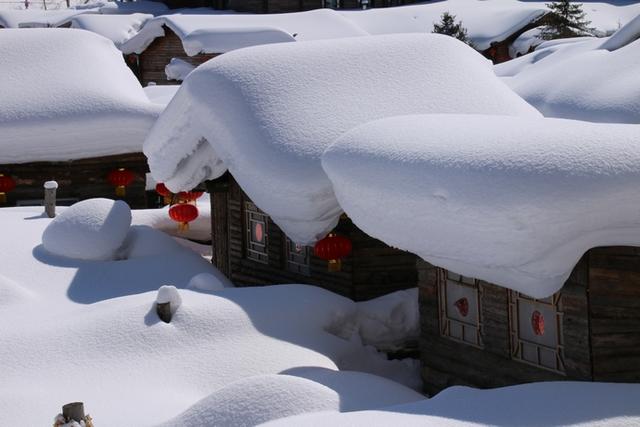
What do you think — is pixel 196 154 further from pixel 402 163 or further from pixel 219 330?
pixel 402 163

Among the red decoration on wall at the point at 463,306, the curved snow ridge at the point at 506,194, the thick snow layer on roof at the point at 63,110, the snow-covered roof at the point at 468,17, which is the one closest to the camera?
the curved snow ridge at the point at 506,194

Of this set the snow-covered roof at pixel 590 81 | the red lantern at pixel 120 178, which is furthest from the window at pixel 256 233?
the snow-covered roof at pixel 590 81

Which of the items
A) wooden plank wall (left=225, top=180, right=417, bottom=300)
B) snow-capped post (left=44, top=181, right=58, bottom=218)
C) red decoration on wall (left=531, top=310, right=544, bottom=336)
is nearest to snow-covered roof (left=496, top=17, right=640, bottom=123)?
wooden plank wall (left=225, top=180, right=417, bottom=300)

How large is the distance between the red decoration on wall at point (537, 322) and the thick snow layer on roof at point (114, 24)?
92.9ft

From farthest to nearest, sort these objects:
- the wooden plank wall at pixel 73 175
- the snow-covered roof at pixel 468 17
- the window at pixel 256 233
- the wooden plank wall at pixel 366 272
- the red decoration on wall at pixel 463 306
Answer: the snow-covered roof at pixel 468 17 < the wooden plank wall at pixel 73 175 < the window at pixel 256 233 < the wooden plank wall at pixel 366 272 < the red decoration on wall at pixel 463 306

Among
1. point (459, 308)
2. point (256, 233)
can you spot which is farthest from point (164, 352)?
point (256, 233)

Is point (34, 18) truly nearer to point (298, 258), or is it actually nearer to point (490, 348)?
point (298, 258)

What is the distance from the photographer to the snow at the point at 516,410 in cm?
672

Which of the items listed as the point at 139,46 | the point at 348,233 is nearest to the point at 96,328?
the point at 348,233

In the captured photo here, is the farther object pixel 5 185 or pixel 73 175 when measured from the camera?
pixel 73 175

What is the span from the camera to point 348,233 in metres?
12.4

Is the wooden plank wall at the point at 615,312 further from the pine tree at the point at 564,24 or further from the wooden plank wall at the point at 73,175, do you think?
the pine tree at the point at 564,24

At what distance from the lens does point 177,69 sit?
102 ft

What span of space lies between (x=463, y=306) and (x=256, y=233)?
5129mm
